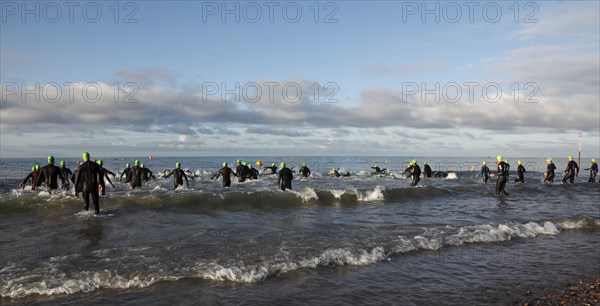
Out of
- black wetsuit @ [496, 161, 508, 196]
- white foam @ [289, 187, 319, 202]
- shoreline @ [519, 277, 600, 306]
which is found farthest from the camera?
black wetsuit @ [496, 161, 508, 196]

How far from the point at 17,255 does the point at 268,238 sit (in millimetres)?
5785

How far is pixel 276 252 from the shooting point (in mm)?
9062

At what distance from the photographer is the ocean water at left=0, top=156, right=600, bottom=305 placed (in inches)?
259

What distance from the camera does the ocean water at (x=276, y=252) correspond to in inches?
259

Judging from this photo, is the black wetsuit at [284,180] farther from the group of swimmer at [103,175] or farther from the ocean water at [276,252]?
the ocean water at [276,252]

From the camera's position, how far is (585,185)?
1192 inches

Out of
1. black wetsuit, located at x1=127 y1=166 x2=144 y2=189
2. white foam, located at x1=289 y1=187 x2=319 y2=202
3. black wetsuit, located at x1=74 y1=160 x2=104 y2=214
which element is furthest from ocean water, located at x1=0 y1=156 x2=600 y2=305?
black wetsuit, located at x1=127 y1=166 x2=144 y2=189

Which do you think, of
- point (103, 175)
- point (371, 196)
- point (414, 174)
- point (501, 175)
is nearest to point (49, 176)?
point (103, 175)

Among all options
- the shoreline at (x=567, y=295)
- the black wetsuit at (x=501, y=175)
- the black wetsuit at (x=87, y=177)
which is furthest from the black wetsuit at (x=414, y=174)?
the black wetsuit at (x=87, y=177)

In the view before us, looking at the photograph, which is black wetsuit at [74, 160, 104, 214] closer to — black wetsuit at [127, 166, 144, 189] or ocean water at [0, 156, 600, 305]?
ocean water at [0, 156, 600, 305]

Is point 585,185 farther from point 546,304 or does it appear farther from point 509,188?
point 546,304

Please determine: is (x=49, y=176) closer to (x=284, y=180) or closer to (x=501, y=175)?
(x=284, y=180)

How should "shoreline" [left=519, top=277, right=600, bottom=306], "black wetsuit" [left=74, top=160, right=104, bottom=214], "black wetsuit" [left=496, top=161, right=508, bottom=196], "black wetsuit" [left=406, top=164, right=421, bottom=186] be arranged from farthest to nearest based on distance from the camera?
1. "black wetsuit" [left=406, top=164, right=421, bottom=186]
2. "black wetsuit" [left=496, top=161, right=508, bottom=196]
3. "black wetsuit" [left=74, top=160, right=104, bottom=214]
4. "shoreline" [left=519, top=277, right=600, bottom=306]

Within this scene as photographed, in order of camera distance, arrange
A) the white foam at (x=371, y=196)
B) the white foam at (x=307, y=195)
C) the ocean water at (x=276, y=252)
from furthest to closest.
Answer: the white foam at (x=371, y=196)
the white foam at (x=307, y=195)
the ocean water at (x=276, y=252)
